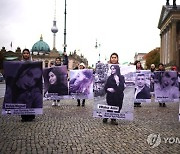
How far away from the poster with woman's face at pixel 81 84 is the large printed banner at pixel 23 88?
6.53 m

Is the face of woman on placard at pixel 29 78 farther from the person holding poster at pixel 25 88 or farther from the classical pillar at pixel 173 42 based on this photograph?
the classical pillar at pixel 173 42

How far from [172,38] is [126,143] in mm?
77357

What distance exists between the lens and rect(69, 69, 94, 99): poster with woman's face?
17.7m

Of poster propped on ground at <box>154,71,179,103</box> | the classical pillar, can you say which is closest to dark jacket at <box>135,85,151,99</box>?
poster propped on ground at <box>154,71,179,103</box>

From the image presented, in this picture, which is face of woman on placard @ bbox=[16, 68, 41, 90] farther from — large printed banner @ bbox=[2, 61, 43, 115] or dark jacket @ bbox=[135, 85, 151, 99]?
dark jacket @ bbox=[135, 85, 151, 99]

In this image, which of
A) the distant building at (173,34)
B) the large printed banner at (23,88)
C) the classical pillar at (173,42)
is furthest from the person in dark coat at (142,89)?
the classical pillar at (173,42)

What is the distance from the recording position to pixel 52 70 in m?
16.0

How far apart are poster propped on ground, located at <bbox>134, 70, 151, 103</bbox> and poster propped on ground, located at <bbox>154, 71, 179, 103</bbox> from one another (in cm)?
94

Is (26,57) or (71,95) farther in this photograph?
(71,95)

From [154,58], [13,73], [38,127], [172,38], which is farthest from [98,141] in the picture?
[154,58]

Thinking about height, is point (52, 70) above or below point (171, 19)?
below

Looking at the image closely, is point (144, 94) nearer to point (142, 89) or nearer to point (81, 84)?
point (142, 89)

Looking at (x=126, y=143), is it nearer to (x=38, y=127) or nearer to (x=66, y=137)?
(x=66, y=137)

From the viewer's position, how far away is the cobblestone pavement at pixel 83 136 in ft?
23.3
